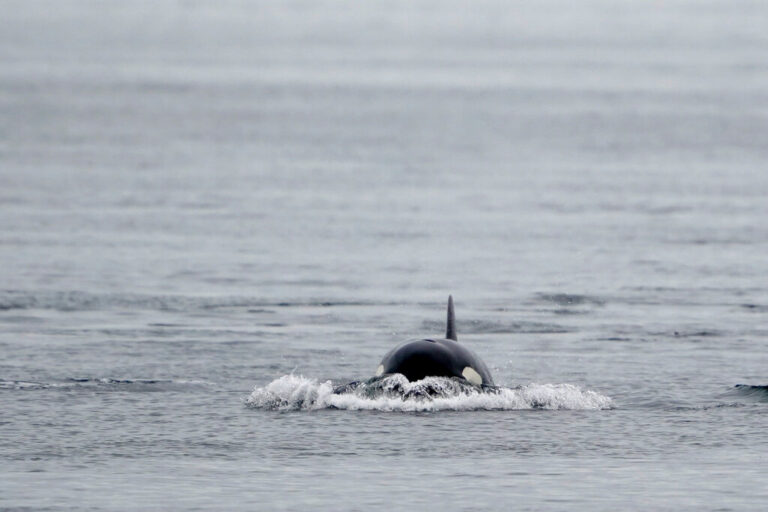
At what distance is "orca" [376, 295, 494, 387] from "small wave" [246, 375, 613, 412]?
100 millimetres

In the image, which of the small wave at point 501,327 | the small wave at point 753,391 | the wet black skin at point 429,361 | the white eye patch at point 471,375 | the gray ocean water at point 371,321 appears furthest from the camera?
the small wave at point 501,327

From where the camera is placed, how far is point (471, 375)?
22312 millimetres

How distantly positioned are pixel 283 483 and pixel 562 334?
35.2ft

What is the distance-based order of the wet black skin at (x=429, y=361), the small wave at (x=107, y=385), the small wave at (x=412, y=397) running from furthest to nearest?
the small wave at (x=107, y=385), the wet black skin at (x=429, y=361), the small wave at (x=412, y=397)

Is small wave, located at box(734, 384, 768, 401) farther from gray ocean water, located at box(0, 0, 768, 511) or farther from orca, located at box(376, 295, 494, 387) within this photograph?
orca, located at box(376, 295, 494, 387)

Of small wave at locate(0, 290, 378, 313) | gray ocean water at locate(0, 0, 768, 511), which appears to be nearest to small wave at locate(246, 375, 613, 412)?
gray ocean water at locate(0, 0, 768, 511)

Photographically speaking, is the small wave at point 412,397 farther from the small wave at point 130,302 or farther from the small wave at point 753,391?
the small wave at point 130,302

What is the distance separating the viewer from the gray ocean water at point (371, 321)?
18906 mm

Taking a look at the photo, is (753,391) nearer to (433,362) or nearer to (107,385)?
(433,362)

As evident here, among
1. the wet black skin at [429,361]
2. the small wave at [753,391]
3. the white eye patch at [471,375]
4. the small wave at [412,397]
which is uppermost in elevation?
the wet black skin at [429,361]

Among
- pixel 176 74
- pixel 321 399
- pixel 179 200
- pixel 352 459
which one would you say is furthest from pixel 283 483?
pixel 176 74

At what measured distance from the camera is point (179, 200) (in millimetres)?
47938

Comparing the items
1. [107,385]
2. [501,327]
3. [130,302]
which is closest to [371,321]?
[501,327]

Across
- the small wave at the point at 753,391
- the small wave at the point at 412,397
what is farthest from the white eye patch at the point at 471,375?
the small wave at the point at 753,391
